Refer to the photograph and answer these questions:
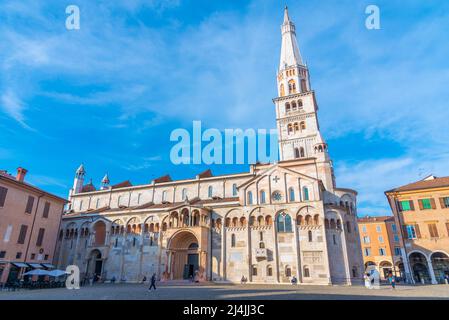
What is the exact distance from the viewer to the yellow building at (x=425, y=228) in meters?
30.6

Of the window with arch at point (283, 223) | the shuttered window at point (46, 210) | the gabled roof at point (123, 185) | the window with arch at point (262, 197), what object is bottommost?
the window with arch at point (283, 223)

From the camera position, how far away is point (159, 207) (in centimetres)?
4034

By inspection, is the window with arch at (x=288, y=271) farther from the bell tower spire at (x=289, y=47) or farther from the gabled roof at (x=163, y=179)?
the bell tower spire at (x=289, y=47)

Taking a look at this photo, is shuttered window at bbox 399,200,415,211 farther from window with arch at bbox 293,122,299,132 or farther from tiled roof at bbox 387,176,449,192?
window with arch at bbox 293,122,299,132

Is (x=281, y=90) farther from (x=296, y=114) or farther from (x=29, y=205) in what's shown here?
(x=29, y=205)

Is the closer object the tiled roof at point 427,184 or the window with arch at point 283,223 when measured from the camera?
the tiled roof at point 427,184

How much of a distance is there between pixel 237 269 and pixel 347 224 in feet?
48.5

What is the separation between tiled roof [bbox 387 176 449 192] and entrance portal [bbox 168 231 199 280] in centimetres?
2718

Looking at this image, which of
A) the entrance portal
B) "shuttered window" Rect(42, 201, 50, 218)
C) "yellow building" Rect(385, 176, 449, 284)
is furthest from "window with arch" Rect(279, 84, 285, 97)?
"shuttered window" Rect(42, 201, 50, 218)

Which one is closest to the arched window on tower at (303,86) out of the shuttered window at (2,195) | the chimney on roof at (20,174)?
the chimney on roof at (20,174)

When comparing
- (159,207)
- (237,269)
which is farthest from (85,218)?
(237,269)

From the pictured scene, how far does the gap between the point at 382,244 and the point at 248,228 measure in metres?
36.4

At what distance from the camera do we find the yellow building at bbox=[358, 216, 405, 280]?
174 ft
